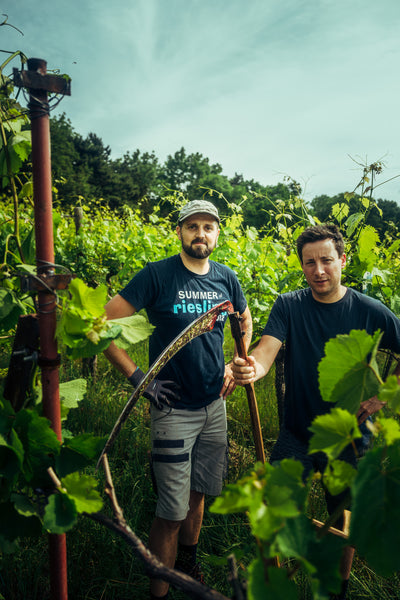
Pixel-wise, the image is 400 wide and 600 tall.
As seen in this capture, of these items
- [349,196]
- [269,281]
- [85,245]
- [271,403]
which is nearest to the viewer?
[349,196]

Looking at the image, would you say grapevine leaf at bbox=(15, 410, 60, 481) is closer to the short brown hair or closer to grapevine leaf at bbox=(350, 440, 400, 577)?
grapevine leaf at bbox=(350, 440, 400, 577)

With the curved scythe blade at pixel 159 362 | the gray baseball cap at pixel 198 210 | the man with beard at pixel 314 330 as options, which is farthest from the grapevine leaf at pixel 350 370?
the gray baseball cap at pixel 198 210

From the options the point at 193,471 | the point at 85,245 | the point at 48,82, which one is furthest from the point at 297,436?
the point at 85,245

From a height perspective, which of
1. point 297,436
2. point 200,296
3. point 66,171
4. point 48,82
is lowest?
point 297,436

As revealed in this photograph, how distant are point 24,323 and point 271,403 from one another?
3406 mm

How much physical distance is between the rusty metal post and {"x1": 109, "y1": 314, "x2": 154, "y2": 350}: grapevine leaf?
0.58ft

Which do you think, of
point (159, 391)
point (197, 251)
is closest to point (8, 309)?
point (159, 391)

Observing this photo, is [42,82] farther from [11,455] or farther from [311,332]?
[311,332]

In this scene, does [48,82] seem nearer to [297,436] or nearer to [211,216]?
[211,216]

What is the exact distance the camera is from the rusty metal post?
0.93 metres

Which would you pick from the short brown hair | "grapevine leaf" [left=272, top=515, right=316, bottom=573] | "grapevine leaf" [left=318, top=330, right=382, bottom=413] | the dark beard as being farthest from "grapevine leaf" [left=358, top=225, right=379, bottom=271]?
"grapevine leaf" [left=272, top=515, right=316, bottom=573]

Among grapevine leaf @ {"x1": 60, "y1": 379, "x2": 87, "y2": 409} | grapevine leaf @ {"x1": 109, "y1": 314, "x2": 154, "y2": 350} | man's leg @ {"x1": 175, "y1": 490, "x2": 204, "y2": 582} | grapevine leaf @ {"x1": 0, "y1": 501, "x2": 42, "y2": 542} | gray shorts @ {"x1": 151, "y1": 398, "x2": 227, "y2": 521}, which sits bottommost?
man's leg @ {"x1": 175, "y1": 490, "x2": 204, "y2": 582}

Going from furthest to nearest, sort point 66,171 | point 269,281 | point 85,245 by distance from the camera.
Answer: point 66,171
point 85,245
point 269,281

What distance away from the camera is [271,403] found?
13.0 ft
